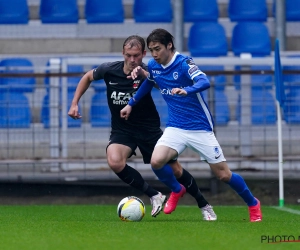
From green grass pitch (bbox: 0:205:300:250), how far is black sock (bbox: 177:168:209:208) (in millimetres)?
231

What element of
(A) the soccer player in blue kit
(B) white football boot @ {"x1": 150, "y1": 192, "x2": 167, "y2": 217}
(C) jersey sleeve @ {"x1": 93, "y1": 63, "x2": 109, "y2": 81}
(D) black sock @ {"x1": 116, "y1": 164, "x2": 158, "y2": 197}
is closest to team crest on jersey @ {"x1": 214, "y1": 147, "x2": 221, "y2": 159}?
(A) the soccer player in blue kit

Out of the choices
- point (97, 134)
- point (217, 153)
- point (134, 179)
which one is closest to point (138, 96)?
point (134, 179)

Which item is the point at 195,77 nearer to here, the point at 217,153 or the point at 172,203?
the point at 217,153

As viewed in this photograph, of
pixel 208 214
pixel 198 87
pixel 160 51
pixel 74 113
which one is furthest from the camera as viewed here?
pixel 74 113

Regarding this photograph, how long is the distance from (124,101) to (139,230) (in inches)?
89.6

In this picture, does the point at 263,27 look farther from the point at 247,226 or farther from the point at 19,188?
the point at 247,226

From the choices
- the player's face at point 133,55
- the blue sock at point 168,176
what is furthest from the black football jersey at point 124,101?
the blue sock at point 168,176

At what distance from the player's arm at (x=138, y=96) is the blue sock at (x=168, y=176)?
69cm

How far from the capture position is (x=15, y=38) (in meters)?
14.6

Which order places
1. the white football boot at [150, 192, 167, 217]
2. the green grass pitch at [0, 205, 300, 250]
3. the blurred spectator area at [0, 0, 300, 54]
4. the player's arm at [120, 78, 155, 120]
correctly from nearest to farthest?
the green grass pitch at [0, 205, 300, 250] → the player's arm at [120, 78, 155, 120] → the white football boot at [150, 192, 167, 217] → the blurred spectator area at [0, 0, 300, 54]

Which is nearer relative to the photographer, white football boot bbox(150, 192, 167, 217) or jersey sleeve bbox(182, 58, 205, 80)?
jersey sleeve bbox(182, 58, 205, 80)

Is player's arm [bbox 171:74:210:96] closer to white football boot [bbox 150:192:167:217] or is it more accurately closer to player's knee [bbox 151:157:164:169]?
player's knee [bbox 151:157:164:169]

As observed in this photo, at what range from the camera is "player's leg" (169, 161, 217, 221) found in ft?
28.0

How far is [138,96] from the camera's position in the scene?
28.0ft
